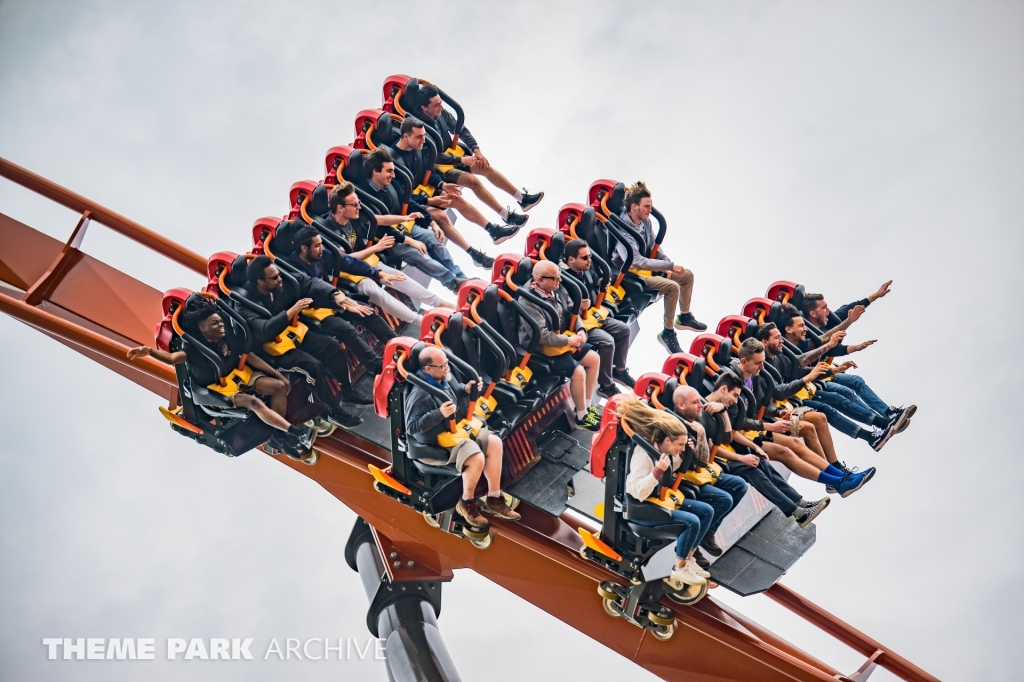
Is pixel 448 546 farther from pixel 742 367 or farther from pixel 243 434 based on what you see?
pixel 742 367

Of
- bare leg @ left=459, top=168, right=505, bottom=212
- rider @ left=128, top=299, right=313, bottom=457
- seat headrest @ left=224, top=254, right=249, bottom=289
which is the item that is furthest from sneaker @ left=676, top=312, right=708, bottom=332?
seat headrest @ left=224, top=254, right=249, bottom=289

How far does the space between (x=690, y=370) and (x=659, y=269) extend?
1388mm

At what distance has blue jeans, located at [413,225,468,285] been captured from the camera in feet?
23.7

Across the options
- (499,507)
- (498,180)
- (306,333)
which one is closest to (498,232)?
(498,180)

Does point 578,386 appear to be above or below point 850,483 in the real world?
above

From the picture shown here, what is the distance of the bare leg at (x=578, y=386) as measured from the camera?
6.54 meters

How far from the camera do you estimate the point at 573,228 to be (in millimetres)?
6934

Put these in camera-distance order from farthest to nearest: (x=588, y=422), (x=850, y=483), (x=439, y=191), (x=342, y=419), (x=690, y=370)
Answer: (x=439, y=191) → (x=588, y=422) → (x=342, y=419) → (x=850, y=483) → (x=690, y=370)

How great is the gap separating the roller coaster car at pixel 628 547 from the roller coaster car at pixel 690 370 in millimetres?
425

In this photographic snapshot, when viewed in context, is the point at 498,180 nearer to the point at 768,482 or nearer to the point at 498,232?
the point at 498,232

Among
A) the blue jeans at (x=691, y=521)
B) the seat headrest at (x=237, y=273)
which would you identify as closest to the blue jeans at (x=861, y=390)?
the blue jeans at (x=691, y=521)

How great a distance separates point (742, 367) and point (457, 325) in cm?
136

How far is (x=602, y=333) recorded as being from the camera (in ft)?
22.4

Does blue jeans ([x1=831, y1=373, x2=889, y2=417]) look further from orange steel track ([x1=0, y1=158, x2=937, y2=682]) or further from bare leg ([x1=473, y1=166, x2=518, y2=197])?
bare leg ([x1=473, y1=166, x2=518, y2=197])
